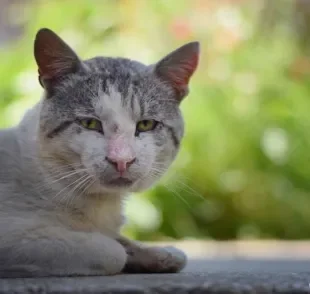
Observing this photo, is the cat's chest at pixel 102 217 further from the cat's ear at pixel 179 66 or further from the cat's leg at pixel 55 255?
the cat's ear at pixel 179 66

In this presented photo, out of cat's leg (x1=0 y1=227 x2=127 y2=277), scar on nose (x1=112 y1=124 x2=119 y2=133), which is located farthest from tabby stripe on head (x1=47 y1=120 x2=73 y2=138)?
cat's leg (x1=0 y1=227 x2=127 y2=277)

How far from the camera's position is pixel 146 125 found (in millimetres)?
1626

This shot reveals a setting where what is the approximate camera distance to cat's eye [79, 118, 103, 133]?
156cm

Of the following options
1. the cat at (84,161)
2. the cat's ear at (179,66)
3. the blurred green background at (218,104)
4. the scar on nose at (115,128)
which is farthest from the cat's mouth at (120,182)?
the blurred green background at (218,104)

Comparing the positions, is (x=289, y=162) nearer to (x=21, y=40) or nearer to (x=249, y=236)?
(x=249, y=236)

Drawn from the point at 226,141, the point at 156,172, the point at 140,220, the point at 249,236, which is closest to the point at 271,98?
the point at 226,141

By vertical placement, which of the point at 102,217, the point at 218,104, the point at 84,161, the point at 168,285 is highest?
the point at 218,104

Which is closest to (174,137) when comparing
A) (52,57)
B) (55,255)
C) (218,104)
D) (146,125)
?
(146,125)

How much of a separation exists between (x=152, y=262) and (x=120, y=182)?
23cm

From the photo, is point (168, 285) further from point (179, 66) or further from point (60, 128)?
point (179, 66)

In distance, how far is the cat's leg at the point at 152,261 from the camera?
5.36ft

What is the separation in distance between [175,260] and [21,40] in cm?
253

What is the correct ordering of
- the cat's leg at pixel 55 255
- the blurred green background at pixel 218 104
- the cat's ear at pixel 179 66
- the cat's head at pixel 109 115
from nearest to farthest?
1. the cat's leg at pixel 55 255
2. the cat's head at pixel 109 115
3. the cat's ear at pixel 179 66
4. the blurred green background at pixel 218 104

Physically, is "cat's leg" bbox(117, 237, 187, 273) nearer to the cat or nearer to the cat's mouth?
the cat
